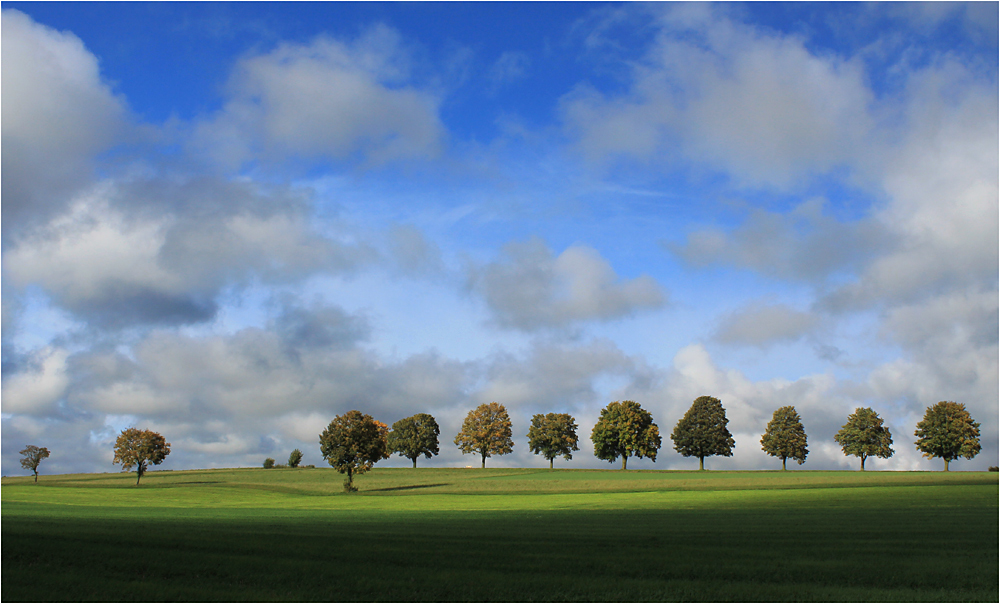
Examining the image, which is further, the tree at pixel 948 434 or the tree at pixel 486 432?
the tree at pixel 486 432

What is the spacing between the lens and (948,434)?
356ft

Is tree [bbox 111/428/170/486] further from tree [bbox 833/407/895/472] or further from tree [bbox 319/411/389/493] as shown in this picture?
tree [bbox 833/407/895/472]

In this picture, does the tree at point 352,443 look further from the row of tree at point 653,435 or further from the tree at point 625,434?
the tree at point 625,434

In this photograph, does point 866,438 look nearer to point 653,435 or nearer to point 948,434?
point 948,434

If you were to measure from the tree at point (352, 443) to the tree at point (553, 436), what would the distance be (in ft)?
173

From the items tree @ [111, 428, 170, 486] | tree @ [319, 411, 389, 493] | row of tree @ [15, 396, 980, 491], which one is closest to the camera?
tree @ [319, 411, 389, 493]

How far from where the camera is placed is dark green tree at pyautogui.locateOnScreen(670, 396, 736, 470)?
117 meters

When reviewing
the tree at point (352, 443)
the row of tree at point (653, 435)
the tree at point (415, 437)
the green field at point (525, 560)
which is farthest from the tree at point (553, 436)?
the green field at point (525, 560)

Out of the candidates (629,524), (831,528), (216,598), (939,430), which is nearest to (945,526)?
(831,528)

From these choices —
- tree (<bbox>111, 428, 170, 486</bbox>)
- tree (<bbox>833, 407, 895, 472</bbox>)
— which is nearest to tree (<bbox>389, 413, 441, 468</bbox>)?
tree (<bbox>111, 428, 170, 486</bbox>)

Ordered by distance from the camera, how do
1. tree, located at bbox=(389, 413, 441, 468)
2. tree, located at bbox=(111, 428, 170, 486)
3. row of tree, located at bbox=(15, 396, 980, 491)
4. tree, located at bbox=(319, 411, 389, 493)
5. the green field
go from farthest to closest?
1. tree, located at bbox=(389, 413, 441, 468)
2. row of tree, located at bbox=(15, 396, 980, 491)
3. tree, located at bbox=(111, 428, 170, 486)
4. tree, located at bbox=(319, 411, 389, 493)
5. the green field

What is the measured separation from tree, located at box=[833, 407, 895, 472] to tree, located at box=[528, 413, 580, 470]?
47.3m

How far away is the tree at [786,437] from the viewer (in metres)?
117

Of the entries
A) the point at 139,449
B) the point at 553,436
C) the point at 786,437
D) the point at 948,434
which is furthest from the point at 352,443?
the point at 948,434
